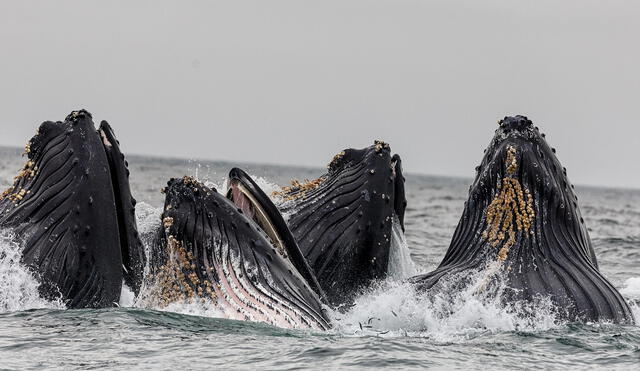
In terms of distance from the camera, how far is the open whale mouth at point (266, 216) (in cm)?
1053

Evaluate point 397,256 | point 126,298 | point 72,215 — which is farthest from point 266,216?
point 397,256

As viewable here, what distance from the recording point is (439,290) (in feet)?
36.0

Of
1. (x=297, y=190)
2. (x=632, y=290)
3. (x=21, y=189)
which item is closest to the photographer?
(x=21, y=189)

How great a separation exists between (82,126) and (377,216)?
3.26 meters

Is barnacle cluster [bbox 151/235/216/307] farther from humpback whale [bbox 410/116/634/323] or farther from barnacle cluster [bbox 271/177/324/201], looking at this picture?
barnacle cluster [bbox 271/177/324/201]

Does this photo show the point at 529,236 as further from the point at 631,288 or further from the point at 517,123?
the point at 631,288

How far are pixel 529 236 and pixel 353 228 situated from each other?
6.23 feet

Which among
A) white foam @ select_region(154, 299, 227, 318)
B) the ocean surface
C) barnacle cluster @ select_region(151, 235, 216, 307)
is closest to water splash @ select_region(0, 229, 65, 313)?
the ocean surface

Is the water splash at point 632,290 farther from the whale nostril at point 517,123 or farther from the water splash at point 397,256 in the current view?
the whale nostril at point 517,123

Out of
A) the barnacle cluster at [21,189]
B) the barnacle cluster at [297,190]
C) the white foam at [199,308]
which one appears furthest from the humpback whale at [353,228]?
the barnacle cluster at [21,189]

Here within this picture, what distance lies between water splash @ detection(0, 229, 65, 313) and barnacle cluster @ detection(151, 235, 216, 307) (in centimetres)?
92

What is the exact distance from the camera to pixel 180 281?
9.88 m

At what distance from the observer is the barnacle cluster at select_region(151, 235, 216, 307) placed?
980cm

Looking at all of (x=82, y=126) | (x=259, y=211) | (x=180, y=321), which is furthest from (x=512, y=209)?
(x=82, y=126)
